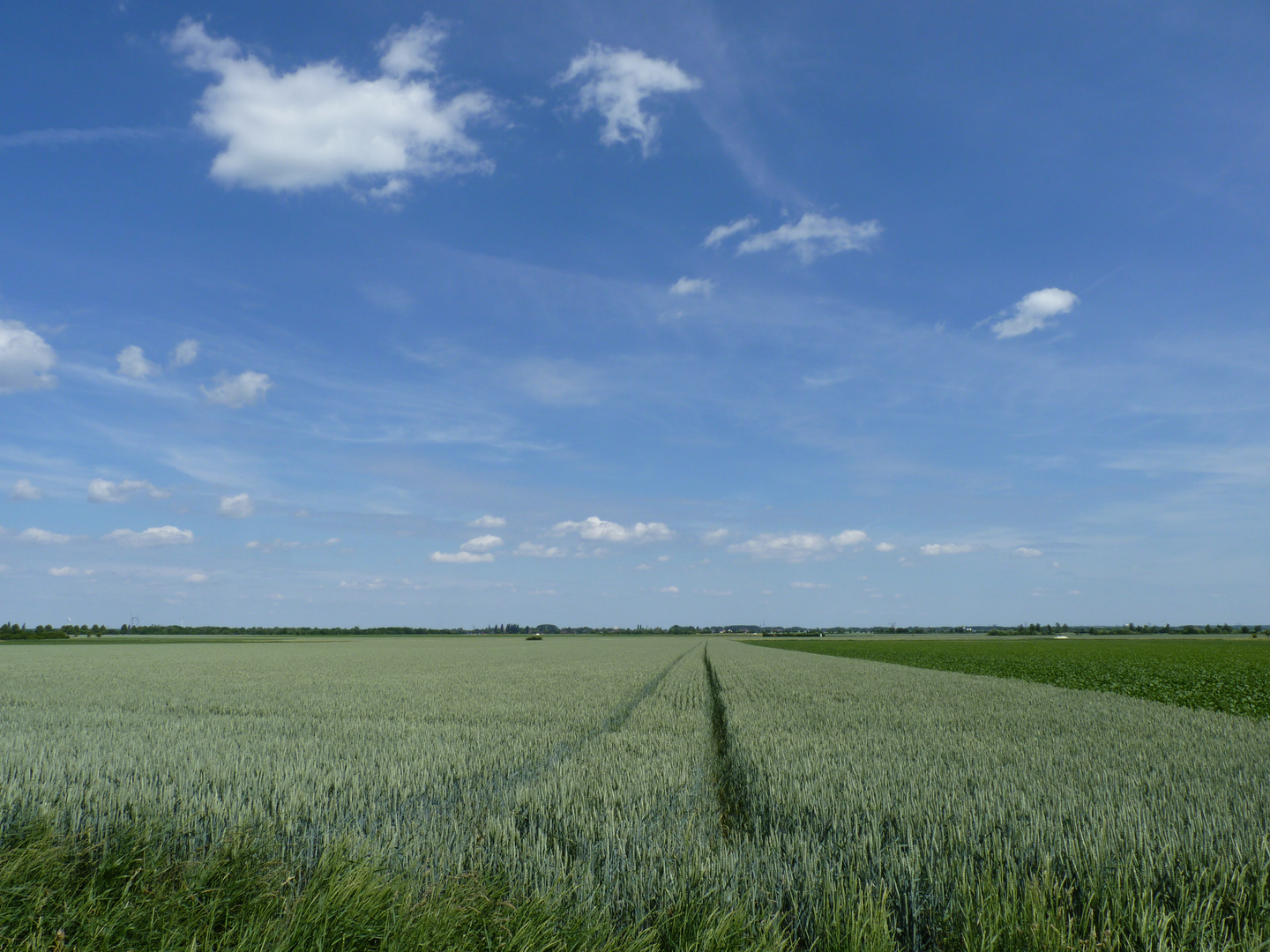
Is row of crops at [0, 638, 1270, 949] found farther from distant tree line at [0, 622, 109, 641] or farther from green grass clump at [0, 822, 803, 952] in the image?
distant tree line at [0, 622, 109, 641]

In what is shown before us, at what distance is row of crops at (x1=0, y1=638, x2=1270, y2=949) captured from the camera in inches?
163

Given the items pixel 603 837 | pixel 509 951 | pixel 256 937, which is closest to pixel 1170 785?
pixel 603 837

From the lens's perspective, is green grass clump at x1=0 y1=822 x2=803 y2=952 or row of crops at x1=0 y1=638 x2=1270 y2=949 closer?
green grass clump at x1=0 y1=822 x2=803 y2=952

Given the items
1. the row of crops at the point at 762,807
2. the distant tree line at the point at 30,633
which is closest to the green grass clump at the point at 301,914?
the row of crops at the point at 762,807

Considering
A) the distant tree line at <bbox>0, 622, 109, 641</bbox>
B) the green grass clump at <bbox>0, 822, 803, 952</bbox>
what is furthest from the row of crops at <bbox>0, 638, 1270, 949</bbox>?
the distant tree line at <bbox>0, 622, 109, 641</bbox>

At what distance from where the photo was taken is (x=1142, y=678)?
28.5 meters

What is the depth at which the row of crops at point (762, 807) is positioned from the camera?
4.13 metres

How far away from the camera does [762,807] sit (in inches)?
258

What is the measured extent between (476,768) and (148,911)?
15.8 feet

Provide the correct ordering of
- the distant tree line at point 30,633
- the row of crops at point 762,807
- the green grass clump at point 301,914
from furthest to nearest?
the distant tree line at point 30,633, the row of crops at point 762,807, the green grass clump at point 301,914

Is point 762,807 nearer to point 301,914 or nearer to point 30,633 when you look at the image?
point 301,914

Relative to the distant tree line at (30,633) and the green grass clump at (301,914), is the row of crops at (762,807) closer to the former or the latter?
the green grass clump at (301,914)

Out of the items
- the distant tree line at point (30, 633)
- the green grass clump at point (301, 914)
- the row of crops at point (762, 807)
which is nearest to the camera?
the green grass clump at point (301, 914)

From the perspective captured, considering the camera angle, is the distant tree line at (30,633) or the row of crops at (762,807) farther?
the distant tree line at (30,633)
